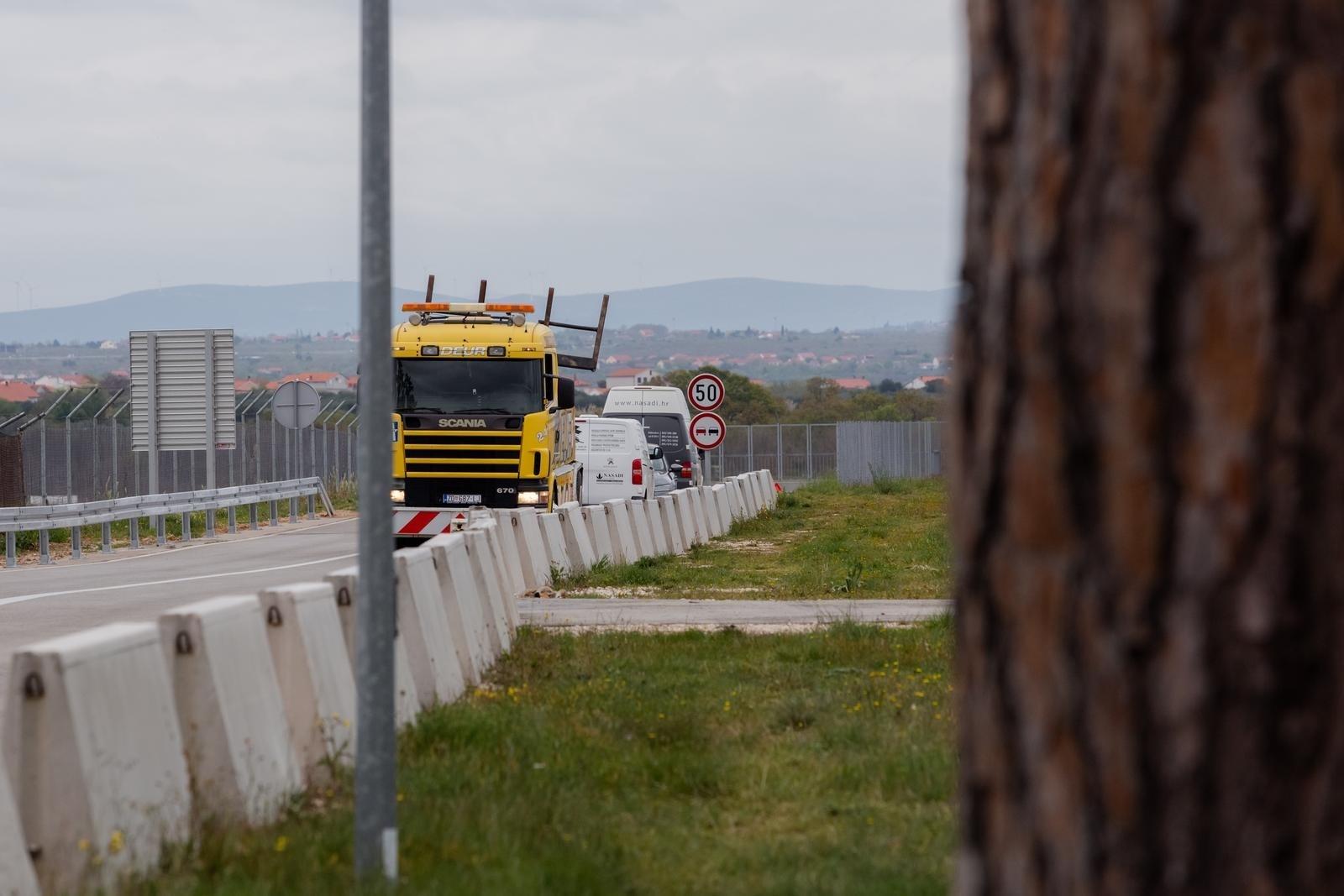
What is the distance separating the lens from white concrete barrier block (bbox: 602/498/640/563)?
23.3 meters

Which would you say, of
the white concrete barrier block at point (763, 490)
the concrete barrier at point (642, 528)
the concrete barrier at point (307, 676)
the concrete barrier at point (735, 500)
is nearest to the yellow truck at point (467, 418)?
the concrete barrier at point (642, 528)

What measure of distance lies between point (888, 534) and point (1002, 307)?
89.3ft

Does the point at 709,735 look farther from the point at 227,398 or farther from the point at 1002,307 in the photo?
the point at 227,398

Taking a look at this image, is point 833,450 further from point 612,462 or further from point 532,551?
point 532,551

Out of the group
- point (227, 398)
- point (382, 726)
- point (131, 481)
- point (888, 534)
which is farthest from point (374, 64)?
point (131, 481)

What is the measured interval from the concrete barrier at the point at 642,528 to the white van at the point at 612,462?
7.73 meters

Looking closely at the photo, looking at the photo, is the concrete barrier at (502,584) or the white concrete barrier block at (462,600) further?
the concrete barrier at (502,584)

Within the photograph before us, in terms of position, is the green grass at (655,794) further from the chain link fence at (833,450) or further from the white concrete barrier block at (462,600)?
the chain link fence at (833,450)

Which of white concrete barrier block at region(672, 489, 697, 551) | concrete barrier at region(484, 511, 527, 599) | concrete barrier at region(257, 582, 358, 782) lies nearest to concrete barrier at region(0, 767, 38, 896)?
concrete barrier at region(257, 582, 358, 782)

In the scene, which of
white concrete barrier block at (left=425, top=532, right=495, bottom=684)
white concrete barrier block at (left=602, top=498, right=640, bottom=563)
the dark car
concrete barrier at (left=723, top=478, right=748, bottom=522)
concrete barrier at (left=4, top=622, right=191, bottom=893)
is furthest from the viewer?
the dark car

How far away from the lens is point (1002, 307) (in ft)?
8.54

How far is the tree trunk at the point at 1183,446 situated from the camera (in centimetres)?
235

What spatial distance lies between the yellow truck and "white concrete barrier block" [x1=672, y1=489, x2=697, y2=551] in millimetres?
2320

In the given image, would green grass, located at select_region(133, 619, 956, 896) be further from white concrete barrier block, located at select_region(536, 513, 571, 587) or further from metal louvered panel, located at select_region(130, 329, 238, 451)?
metal louvered panel, located at select_region(130, 329, 238, 451)
